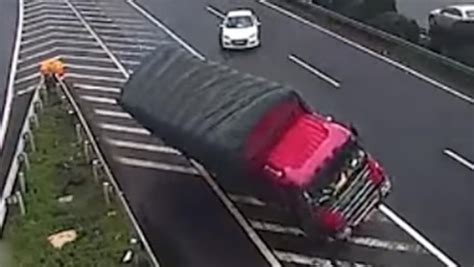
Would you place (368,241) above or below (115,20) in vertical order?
above

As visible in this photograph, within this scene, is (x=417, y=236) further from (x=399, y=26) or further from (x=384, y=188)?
(x=399, y=26)

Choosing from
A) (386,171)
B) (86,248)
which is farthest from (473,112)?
(86,248)

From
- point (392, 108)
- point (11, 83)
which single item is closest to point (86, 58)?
point (11, 83)

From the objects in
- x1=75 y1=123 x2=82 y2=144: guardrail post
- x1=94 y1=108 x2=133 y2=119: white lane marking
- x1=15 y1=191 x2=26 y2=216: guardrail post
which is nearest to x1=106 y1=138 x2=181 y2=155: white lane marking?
x1=75 y1=123 x2=82 y2=144: guardrail post

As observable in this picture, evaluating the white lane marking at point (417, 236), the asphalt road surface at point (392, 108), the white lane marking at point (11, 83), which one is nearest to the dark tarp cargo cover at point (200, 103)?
the white lane marking at point (417, 236)

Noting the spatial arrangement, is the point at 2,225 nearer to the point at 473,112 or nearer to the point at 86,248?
the point at 86,248

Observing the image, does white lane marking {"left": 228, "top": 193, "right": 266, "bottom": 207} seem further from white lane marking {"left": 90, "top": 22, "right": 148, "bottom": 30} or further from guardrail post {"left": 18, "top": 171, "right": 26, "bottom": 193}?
white lane marking {"left": 90, "top": 22, "right": 148, "bottom": 30}
